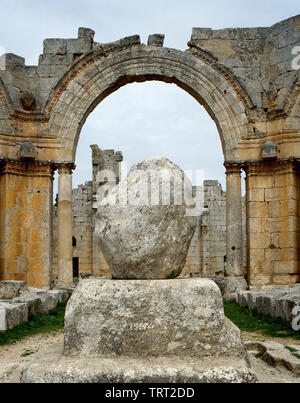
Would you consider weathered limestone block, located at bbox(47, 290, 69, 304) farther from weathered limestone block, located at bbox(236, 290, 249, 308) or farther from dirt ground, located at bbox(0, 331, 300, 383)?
weathered limestone block, located at bbox(236, 290, 249, 308)

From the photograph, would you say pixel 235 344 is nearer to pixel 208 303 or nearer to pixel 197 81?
pixel 208 303

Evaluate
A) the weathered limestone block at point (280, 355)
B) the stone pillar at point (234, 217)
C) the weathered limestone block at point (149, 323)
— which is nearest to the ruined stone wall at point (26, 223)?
the stone pillar at point (234, 217)

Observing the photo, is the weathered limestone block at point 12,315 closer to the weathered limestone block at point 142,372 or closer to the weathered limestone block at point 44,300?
the weathered limestone block at point 44,300

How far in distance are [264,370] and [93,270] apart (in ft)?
55.4

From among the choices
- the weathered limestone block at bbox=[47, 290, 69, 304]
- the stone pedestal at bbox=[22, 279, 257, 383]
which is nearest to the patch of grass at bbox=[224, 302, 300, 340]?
the stone pedestal at bbox=[22, 279, 257, 383]

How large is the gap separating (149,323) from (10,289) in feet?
22.4

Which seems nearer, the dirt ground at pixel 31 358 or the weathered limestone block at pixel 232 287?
the dirt ground at pixel 31 358

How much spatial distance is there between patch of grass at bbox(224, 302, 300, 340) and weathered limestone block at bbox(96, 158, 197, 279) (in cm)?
326

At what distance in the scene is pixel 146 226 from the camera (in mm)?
3982

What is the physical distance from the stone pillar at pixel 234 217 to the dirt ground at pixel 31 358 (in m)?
4.55

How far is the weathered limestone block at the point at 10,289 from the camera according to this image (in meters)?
9.75

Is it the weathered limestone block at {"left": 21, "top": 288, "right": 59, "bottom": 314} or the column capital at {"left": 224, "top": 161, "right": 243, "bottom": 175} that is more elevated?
the column capital at {"left": 224, "top": 161, "right": 243, "bottom": 175}

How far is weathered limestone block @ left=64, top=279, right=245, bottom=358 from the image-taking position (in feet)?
12.0
